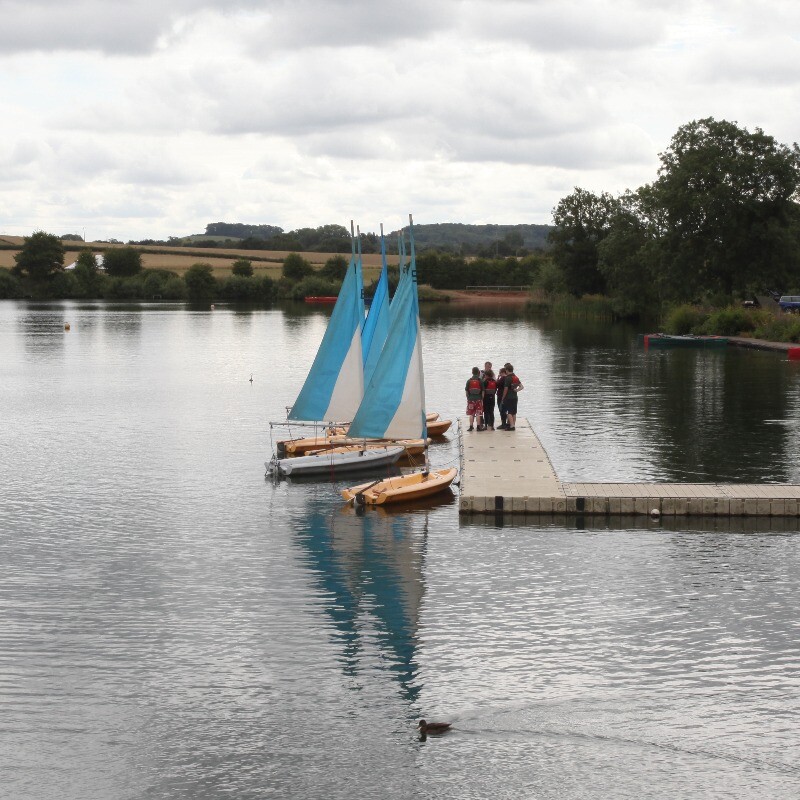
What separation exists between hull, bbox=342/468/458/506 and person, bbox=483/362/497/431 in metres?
7.27

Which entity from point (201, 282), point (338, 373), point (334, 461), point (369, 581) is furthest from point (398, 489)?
point (201, 282)

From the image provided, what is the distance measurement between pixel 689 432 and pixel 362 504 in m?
16.7

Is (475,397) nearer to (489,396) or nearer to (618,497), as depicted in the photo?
(489,396)

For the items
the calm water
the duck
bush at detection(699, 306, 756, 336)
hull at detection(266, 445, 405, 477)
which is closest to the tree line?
bush at detection(699, 306, 756, 336)

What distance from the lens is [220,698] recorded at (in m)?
16.6

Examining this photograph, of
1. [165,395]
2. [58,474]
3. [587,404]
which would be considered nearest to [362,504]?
[58,474]

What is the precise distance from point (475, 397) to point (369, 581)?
15.3m

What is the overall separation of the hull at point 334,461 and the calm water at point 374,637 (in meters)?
0.85

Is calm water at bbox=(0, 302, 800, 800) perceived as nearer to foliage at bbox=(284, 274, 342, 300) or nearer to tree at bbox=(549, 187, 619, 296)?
tree at bbox=(549, 187, 619, 296)

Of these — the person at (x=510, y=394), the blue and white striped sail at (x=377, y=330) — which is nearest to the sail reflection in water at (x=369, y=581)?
the blue and white striped sail at (x=377, y=330)

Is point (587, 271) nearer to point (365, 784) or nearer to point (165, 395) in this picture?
point (165, 395)

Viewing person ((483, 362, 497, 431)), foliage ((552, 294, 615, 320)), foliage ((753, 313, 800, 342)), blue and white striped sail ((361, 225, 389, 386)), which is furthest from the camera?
foliage ((552, 294, 615, 320))

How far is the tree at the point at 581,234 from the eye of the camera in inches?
5359

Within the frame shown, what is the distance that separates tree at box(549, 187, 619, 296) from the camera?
447 ft
